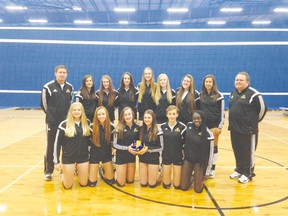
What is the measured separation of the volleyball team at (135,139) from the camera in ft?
12.5

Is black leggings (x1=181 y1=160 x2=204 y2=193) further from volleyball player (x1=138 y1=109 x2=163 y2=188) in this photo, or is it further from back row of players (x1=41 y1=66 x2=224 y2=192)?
volleyball player (x1=138 y1=109 x2=163 y2=188)

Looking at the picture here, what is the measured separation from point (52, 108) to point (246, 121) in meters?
2.60

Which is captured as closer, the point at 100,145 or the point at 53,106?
the point at 100,145

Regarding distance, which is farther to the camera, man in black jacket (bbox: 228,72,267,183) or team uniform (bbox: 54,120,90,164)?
man in black jacket (bbox: 228,72,267,183)

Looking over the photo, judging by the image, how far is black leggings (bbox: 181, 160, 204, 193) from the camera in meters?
3.74

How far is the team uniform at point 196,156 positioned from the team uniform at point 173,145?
80 millimetres

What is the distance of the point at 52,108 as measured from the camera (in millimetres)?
4137

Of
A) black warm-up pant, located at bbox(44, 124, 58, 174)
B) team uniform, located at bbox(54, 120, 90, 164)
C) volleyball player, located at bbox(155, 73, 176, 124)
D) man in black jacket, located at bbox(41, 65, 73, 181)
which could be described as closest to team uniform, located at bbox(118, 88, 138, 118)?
volleyball player, located at bbox(155, 73, 176, 124)

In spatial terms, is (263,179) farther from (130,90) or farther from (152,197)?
(130,90)

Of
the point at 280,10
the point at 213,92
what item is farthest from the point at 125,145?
the point at 280,10

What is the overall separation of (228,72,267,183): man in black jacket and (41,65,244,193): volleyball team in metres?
0.25

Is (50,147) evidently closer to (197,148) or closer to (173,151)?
(173,151)

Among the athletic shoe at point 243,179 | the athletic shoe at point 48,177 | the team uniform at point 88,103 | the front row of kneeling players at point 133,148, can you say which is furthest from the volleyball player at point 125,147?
the athletic shoe at point 243,179

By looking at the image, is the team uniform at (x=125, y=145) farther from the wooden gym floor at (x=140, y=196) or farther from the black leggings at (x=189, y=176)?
the black leggings at (x=189, y=176)
